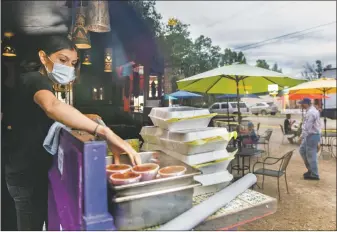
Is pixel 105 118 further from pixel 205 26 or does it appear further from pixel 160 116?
pixel 205 26

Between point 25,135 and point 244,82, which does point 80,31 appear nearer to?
point 25,135

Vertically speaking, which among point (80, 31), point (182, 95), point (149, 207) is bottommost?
point (149, 207)

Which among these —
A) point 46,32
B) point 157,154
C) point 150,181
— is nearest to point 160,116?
point 157,154

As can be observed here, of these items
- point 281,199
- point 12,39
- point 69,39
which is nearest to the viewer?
point 69,39

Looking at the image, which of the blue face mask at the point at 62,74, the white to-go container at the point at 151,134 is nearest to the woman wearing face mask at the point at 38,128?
the blue face mask at the point at 62,74

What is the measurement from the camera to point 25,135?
1.12 meters

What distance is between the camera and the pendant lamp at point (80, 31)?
0.95m

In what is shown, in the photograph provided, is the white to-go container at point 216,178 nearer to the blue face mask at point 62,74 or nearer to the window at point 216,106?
the window at point 216,106

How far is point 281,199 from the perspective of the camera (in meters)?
3.69

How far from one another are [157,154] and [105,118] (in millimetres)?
294

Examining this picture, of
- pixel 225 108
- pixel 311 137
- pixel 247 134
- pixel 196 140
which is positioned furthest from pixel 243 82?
pixel 311 137

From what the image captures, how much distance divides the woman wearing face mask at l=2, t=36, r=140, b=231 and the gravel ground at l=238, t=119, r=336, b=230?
1.60 m

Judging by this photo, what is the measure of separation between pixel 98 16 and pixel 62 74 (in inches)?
9.3

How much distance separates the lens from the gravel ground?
9.43 feet
